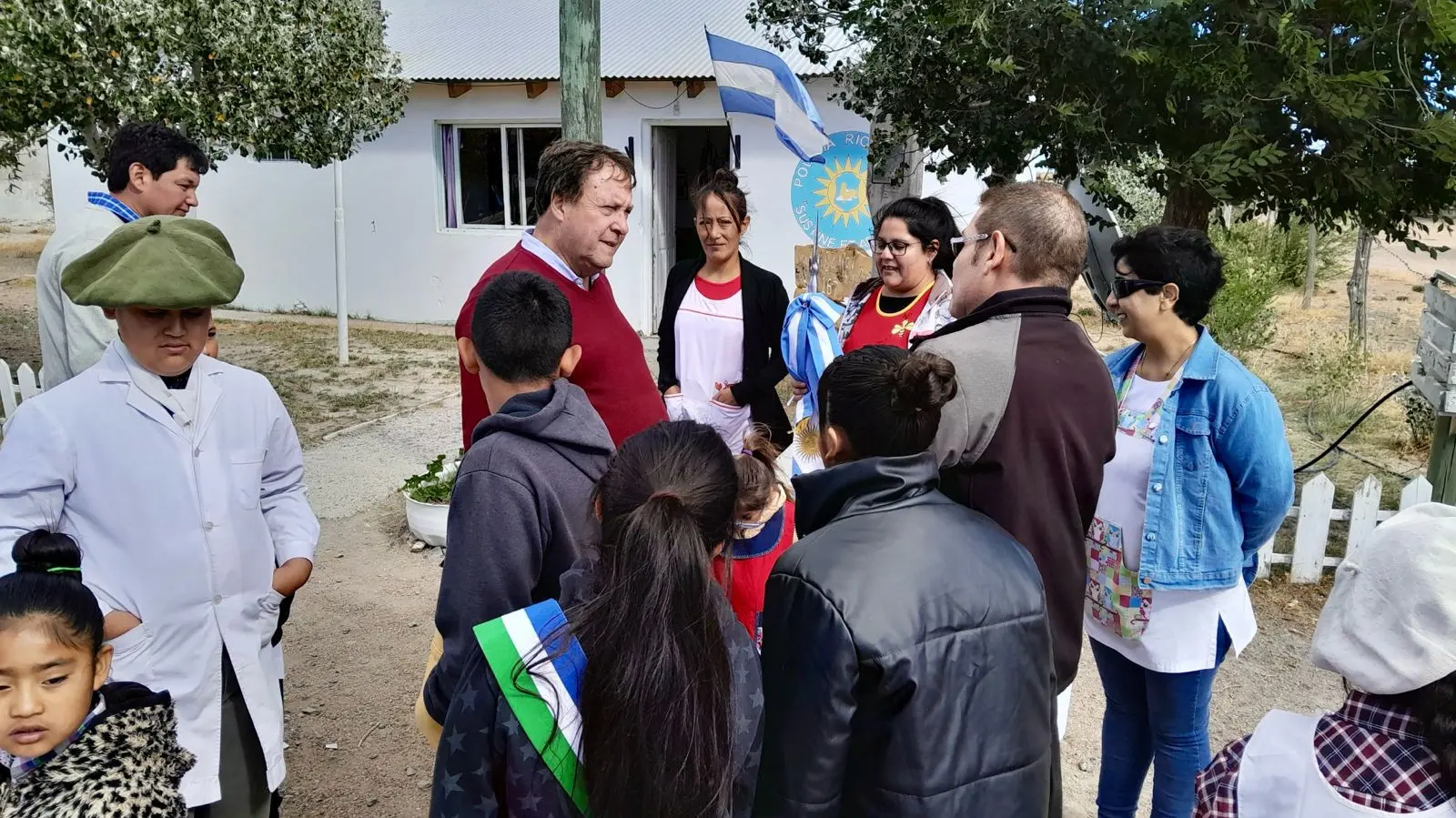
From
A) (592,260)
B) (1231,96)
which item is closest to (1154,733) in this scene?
(592,260)

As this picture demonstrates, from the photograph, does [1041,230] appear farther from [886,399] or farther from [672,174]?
[672,174]

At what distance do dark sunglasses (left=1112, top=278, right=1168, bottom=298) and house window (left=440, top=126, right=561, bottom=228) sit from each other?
10.2 m

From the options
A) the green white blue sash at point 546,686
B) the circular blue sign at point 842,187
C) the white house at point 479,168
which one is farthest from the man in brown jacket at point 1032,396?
the white house at point 479,168

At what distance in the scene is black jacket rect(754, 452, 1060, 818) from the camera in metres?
1.49

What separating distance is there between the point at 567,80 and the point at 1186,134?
2865mm

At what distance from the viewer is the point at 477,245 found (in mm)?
12422

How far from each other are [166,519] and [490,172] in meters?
11.2

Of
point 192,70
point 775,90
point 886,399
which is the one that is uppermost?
point 192,70

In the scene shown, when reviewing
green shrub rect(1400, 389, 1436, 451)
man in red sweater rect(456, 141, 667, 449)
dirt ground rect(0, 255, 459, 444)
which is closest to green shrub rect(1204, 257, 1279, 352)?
green shrub rect(1400, 389, 1436, 451)

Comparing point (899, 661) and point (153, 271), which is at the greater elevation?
point (153, 271)

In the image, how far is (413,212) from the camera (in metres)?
12.6

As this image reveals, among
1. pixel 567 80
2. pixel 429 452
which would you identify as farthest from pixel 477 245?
pixel 567 80

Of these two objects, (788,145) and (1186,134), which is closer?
(1186,134)

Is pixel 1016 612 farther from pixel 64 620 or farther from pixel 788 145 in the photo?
pixel 788 145
